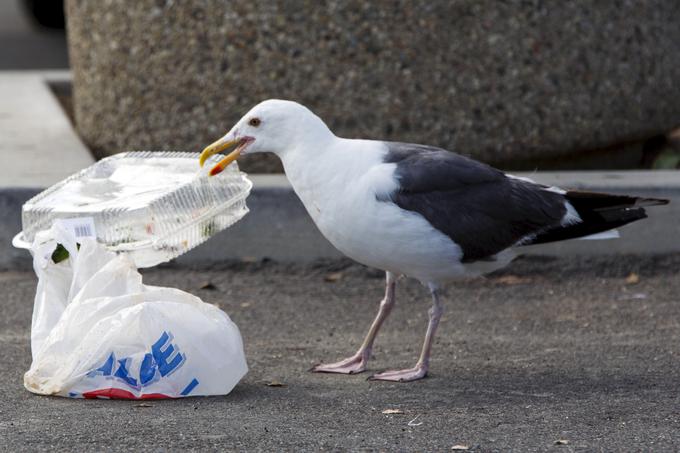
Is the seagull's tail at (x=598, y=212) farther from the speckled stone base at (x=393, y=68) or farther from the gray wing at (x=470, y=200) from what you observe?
the speckled stone base at (x=393, y=68)

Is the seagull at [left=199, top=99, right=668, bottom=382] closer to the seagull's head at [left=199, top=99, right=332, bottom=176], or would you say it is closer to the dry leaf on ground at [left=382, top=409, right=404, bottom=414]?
the seagull's head at [left=199, top=99, right=332, bottom=176]

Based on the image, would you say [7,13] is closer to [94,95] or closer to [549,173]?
[94,95]

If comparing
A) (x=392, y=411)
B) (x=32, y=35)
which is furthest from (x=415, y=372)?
(x=32, y=35)

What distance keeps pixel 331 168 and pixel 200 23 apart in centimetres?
266

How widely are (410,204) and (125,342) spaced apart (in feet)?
3.75

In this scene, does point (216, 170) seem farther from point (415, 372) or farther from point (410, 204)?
point (415, 372)

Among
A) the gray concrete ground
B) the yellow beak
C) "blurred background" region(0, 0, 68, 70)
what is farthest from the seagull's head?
"blurred background" region(0, 0, 68, 70)

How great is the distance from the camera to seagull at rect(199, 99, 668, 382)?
4.41 meters

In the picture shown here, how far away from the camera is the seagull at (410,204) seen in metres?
4.41

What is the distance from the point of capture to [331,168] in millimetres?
4441

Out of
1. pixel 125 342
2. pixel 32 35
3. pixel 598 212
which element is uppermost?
pixel 598 212

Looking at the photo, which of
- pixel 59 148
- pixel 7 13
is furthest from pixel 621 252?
pixel 7 13

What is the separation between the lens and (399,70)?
6.78 m

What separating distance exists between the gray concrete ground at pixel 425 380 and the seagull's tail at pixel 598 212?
509mm
